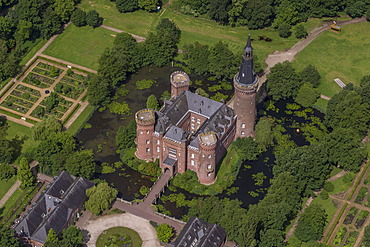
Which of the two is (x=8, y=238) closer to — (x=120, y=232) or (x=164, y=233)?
(x=120, y=232)

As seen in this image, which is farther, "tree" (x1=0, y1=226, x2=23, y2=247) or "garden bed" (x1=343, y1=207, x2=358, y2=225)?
"garden bed" (x1=343, y1=207, x2=358, y2=225)

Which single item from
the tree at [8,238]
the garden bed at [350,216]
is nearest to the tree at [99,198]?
the tree at [8,238]

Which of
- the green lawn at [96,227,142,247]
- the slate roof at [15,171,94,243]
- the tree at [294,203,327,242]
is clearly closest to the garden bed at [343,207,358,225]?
the tree at [294,203,327,242]

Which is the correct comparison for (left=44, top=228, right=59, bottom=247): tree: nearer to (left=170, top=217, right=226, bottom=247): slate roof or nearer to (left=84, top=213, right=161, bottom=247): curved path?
(left=84, top=213, right=161, bottom=247): curved path

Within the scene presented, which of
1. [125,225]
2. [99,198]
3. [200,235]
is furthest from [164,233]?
[99,198]

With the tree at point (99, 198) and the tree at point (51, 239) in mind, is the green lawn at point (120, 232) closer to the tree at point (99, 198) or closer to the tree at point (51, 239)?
the tree at point (99, 198)
